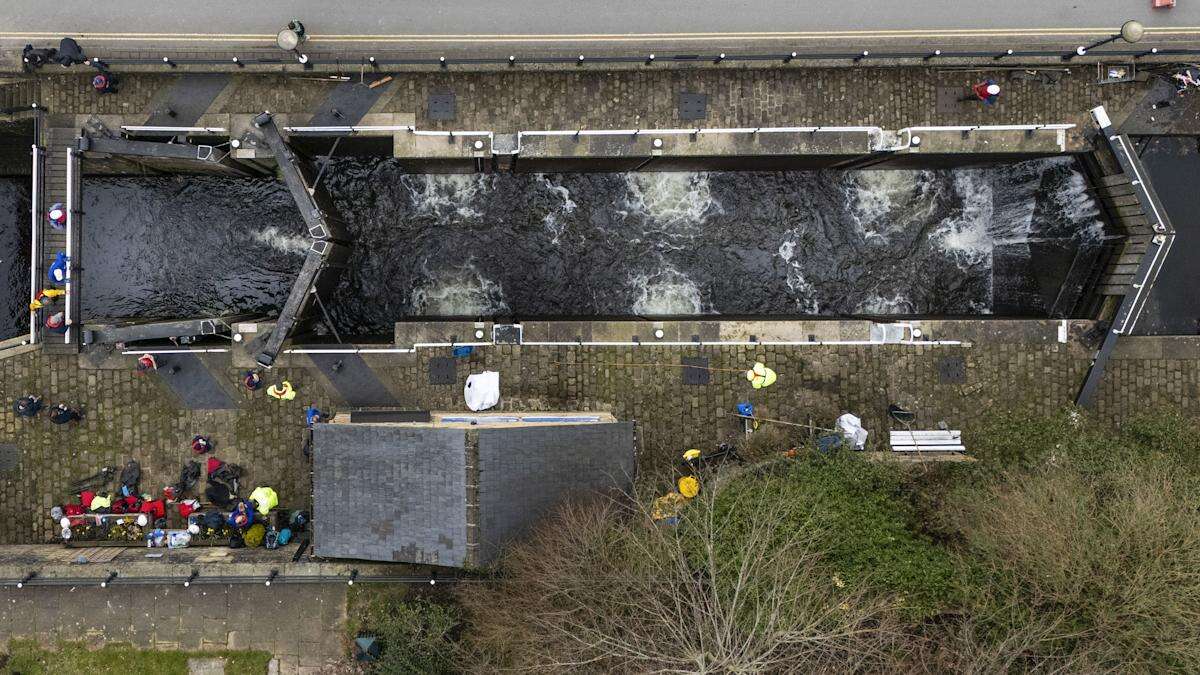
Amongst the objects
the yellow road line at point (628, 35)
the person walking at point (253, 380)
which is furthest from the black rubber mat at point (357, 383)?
the yellow road line at point (628, 35)

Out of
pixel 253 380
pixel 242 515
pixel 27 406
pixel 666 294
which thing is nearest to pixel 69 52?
pixel 27 406

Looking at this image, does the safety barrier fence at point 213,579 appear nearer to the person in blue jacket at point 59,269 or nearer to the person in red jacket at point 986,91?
the person in blue jacket at point 59,269

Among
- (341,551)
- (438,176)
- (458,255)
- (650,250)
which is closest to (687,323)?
(650,250)

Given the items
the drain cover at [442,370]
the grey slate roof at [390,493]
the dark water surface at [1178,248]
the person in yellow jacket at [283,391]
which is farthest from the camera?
the dark water surface at [1178,248]

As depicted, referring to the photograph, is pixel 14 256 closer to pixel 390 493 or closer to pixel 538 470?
pixel 390 493

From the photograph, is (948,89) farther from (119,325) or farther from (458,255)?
(119,325)
